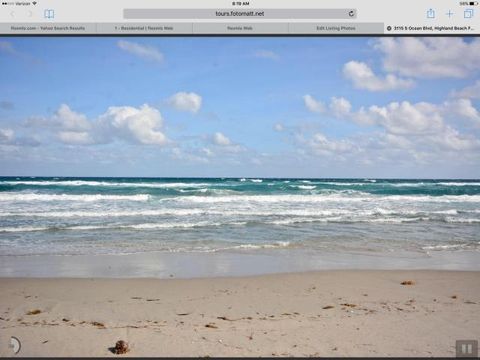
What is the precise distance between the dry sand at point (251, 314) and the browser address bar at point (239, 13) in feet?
10.2

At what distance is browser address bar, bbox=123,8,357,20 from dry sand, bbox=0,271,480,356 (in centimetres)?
310

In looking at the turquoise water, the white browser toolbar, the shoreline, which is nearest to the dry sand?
the shoreline

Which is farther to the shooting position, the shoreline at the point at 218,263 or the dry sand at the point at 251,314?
the shoreline at the point at 218,263

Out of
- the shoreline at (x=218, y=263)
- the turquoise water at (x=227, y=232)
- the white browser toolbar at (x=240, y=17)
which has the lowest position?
the shoreline at (x=218, y=263)

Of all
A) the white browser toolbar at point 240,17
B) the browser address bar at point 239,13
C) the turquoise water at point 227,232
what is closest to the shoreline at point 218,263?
the turquoise water at point 227,232

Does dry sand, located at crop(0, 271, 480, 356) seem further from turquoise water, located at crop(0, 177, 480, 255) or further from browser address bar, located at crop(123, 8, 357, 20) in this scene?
turquoise water, located at crop(0, 177, 480, 255)

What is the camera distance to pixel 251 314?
16.8 feet

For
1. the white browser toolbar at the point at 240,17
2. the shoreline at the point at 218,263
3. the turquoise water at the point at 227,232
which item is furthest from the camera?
the turquoise water at the point at 227,232

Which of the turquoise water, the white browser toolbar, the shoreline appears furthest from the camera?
the turquoise water

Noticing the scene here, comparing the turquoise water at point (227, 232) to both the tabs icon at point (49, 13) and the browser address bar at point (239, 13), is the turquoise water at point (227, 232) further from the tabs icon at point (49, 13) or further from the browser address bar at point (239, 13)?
the browser address bar at point (239, 13)

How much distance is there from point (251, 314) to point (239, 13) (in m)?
3.64

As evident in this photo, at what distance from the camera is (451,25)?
3.72m

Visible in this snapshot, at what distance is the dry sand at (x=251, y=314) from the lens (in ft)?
12.1

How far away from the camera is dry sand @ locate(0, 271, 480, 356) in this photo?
3680mm
